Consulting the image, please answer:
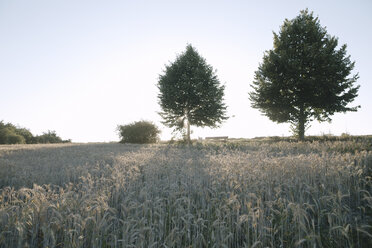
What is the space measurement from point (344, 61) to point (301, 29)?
5.01 m

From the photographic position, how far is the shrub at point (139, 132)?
29.2 metres

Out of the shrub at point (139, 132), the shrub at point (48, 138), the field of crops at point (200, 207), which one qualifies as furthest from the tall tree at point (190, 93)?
the shrub at point (48, 138)

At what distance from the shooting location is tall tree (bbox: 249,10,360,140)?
61.1ft

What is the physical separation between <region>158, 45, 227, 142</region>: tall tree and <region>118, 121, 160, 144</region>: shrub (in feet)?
13.8

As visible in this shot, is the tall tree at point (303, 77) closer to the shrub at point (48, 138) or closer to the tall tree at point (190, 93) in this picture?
the tall tree at point (190, 93)

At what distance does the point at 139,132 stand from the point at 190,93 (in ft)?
32.2

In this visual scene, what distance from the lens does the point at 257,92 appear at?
21.9 m

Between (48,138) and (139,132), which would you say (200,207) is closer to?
(139,132)

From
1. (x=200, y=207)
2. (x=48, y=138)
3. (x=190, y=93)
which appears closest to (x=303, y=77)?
(x=190, y=93)

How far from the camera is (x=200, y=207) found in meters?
3.97

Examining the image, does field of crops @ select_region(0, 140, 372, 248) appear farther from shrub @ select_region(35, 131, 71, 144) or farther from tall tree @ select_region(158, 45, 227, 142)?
shrub @ select_region(35, 131, 71, 144)

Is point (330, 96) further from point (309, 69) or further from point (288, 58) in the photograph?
point (288, 58)

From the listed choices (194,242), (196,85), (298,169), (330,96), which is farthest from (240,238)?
(196,85)

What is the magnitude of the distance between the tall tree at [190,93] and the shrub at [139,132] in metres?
4.21
